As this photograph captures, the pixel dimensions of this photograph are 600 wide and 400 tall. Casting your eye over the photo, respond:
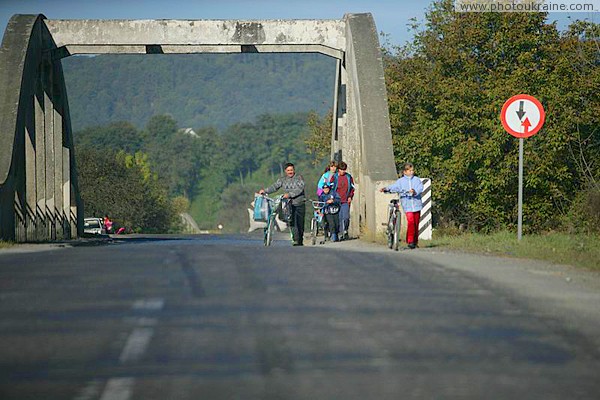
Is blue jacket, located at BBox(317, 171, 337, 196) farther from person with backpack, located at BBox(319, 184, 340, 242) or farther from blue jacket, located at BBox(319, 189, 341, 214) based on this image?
blue jacket, located at BBox(319, 189, 341, 214)

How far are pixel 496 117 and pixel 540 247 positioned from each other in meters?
19.6

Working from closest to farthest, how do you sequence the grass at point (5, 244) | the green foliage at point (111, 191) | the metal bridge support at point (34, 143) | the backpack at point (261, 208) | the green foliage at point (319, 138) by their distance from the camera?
the grass at point (5, 244)
the backpack at point (261, 208)
the metal bridge support at point (34, 143)
the green foliage at point (319, 138)
the green foliage at point (111, 191)

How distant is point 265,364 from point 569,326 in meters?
2.96

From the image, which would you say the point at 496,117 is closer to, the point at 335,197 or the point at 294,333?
the point at 335,197

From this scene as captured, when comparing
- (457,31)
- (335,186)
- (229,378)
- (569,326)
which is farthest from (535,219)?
(229,378)

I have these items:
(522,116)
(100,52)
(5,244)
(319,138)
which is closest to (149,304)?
(522,116)

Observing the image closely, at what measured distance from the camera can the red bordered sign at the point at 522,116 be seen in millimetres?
21312

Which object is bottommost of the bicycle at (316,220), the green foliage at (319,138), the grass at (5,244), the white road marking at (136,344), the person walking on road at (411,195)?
the grass at (5,244)

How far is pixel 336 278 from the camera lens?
13.1 meters

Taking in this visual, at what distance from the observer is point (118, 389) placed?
6.94 meters

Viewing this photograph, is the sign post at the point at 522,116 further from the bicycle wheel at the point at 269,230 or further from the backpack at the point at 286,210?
the bicycle wheel at the point at 269,230

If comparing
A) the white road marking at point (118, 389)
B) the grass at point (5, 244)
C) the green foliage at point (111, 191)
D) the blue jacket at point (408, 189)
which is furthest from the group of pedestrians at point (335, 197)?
the green foliage at point (111, 191)

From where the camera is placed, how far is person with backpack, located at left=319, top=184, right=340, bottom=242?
26125 mm

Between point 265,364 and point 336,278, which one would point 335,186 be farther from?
point 265,364
